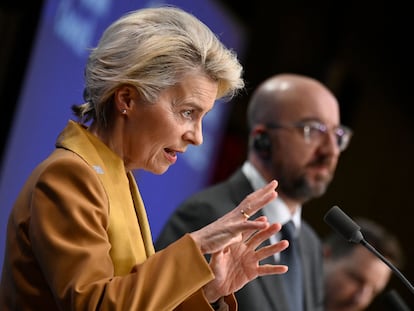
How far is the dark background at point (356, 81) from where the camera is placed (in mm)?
5848

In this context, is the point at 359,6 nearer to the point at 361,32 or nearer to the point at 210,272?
the point at 361,32

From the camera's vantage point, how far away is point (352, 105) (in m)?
5.92

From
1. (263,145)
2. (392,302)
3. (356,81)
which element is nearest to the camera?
(392,302)

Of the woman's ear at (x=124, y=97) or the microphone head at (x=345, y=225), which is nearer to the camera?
the woman's ear at (x=124, y=97)

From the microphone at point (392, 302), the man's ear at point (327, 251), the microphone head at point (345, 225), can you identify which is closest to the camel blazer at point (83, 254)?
the microphone head at point (345, 225)

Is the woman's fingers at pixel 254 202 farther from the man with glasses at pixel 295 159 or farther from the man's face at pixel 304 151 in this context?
the man's face at pixel 304 151

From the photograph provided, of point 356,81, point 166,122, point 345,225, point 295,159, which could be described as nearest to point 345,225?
point 345,225

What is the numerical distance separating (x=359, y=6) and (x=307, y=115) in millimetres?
2835

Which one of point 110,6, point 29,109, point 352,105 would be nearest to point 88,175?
point 29,109

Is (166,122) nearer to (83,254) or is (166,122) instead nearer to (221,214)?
(83,254)

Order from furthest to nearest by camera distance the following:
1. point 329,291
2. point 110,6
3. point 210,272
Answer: point 329,291 < point 110,6 < point 210,272

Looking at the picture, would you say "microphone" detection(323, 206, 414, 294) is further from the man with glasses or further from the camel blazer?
the man with glasses

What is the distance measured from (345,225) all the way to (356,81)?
3791 mm

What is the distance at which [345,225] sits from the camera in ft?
7.69
